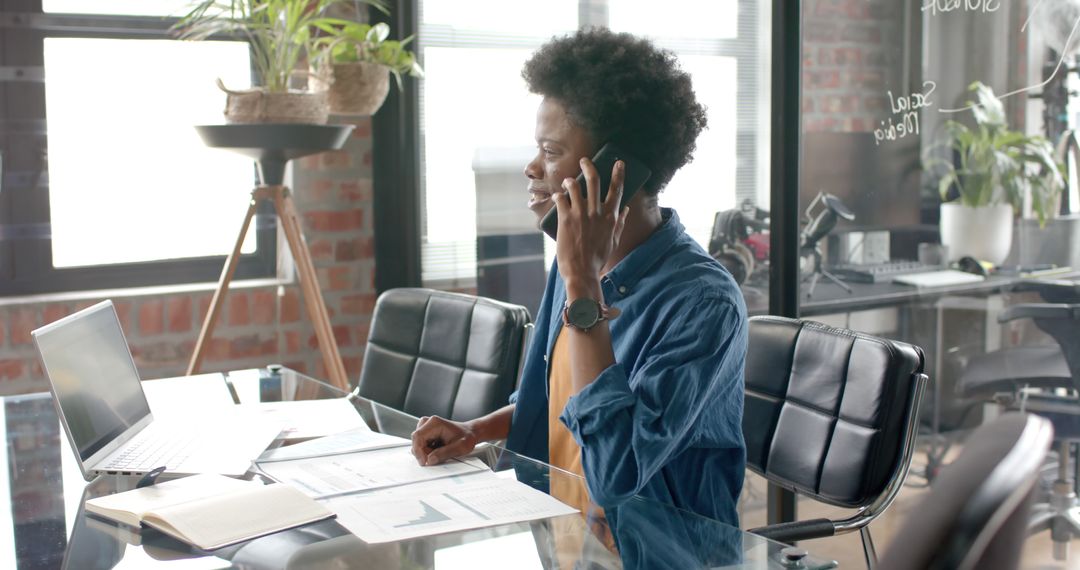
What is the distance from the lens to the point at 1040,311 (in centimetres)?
195

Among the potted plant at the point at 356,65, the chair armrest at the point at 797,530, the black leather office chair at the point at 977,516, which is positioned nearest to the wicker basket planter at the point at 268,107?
the potted plant at the point at 356,65

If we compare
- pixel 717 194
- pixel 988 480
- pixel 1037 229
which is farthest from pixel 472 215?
pixel 988 480

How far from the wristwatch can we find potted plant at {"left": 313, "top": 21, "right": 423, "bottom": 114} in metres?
1.80

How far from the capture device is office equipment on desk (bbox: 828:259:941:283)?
219cm

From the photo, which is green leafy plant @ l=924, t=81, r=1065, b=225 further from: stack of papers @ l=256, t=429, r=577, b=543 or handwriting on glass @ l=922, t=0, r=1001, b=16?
stack of papers @ l=256, t=429, r=577, b=543

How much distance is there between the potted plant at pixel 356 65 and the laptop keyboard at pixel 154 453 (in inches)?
60.3

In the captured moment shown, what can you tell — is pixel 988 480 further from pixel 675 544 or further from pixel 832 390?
pixel 832 390

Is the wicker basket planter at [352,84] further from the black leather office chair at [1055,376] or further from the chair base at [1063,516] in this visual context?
the chair base at [1063,516]

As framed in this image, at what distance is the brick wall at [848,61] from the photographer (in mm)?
2195

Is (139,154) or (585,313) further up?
(139,154)

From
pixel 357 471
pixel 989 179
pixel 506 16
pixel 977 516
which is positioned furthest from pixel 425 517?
pixel 506 16

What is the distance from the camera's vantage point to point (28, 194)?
3334mm

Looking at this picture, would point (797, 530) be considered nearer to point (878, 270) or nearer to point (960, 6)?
point (878, 270)

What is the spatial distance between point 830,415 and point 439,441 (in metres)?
0.63
